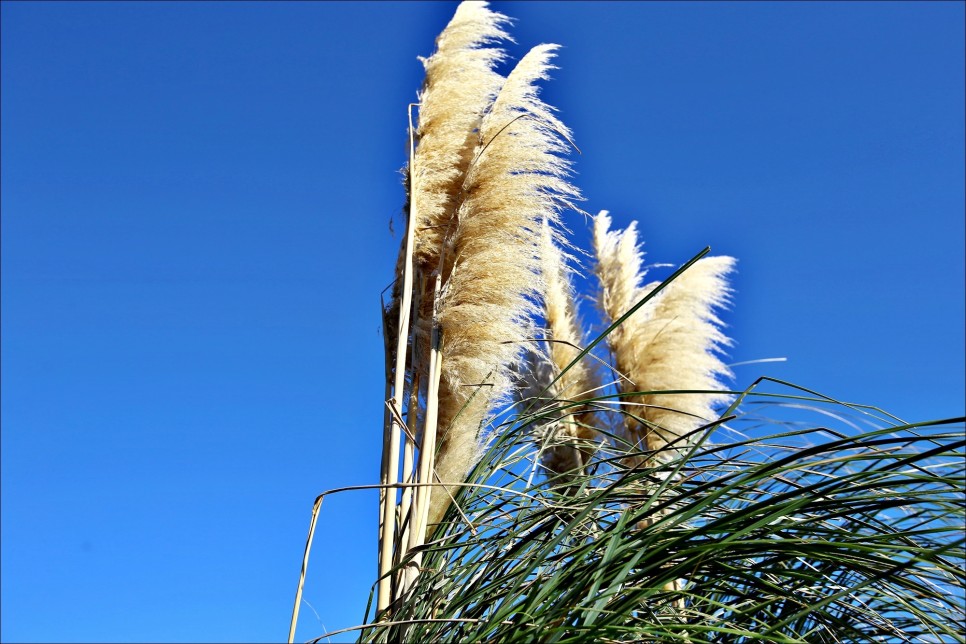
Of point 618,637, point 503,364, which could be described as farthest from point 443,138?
point 618,637

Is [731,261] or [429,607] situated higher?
[731,261]

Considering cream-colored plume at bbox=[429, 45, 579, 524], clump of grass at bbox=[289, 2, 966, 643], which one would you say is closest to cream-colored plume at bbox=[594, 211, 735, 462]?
clump of grass at bbox=[289, 2, 966, 643]

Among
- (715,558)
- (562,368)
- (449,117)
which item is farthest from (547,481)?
(562,368)

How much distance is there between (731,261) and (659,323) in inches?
31.0

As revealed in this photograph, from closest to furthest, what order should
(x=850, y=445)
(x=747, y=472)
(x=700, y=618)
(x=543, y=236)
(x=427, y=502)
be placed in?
(x=850, y=445) → (x=747, y=472) → (x=700, y=618) → (x=427, y=502) → (x=543, y=236)

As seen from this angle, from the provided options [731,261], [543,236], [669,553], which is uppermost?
[731,261]

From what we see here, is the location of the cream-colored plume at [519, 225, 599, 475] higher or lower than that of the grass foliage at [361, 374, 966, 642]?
higher

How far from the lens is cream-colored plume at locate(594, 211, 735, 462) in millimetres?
4574

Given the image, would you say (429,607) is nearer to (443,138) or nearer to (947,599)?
(947,599)

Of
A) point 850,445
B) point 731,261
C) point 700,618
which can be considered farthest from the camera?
point 731,261

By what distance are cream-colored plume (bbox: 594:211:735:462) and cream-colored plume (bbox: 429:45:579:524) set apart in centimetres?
159

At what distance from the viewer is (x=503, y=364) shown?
2.91 metres

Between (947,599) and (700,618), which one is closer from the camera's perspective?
(947,599)

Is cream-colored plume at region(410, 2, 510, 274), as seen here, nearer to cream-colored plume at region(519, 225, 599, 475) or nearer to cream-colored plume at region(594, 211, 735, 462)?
cream-colored plume at region(519, 225, 599, 475)
